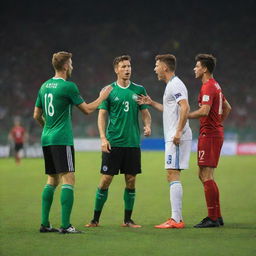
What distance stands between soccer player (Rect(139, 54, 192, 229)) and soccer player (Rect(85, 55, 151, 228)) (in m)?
0.21

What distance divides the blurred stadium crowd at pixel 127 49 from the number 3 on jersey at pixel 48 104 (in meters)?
30.2

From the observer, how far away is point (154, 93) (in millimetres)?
38969

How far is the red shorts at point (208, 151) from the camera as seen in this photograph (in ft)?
27.8

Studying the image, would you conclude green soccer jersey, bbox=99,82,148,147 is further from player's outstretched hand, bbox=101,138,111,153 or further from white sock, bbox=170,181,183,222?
white sock, bbox=170,181,183,222

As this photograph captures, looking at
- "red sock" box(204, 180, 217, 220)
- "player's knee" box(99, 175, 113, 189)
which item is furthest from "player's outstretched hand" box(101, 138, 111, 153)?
"red sock" box(204, 180, 217, 220)

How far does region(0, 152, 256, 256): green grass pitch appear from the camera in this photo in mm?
6602

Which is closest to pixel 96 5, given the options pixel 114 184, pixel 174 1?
pixel 174 1

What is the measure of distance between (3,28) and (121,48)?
308 inches

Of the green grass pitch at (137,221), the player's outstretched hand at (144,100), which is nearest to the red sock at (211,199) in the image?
the green grass pitch at (137,221)

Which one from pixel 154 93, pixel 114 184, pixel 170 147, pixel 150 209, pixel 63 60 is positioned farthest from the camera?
pixel 154 93

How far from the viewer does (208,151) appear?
849 centimetres

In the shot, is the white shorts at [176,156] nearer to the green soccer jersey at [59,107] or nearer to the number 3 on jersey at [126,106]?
the number 3 on jersey at [126,106]

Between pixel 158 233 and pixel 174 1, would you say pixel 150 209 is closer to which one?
pixel 158 233

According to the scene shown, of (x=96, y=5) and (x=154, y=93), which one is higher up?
(x=96, y=5)
